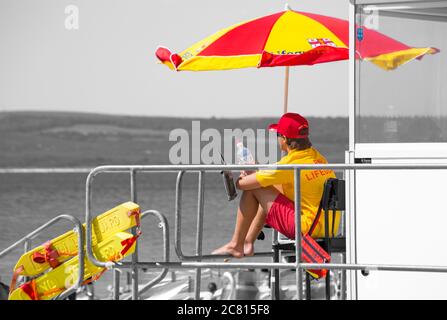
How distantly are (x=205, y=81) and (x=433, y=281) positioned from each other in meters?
75.7

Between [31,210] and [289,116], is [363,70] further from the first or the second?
[31,210]

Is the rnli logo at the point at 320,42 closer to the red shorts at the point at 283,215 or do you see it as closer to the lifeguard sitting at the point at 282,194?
the lifeguard sitting at the point at 282,194

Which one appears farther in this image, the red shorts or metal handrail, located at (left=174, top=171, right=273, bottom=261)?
the red shorts

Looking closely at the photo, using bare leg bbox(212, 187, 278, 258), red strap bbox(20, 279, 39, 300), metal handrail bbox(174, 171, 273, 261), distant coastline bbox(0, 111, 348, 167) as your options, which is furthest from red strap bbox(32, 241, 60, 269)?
distant coastline bbox(0, 111, 348, 167)

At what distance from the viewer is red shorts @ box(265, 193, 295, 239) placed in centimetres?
734

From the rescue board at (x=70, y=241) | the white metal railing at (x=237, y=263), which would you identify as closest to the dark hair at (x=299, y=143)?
the white metal railing at (x=237, y=263)

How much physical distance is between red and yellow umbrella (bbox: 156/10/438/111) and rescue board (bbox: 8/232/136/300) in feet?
7.25

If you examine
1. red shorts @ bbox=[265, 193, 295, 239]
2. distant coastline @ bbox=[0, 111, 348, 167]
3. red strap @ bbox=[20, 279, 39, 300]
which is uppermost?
distant coastline @ bbox=[0, 111, 348, 167]

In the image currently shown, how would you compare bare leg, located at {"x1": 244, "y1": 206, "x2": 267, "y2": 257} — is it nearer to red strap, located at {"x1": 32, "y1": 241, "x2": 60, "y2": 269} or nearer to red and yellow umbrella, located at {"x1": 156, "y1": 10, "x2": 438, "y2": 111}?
red strap, located at {"x1": 32, "y1": 241, "x2": 60, "y2": 269}

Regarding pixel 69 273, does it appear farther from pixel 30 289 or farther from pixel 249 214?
pixel 249 214

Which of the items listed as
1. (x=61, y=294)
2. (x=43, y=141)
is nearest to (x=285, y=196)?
(x=61, y=294)

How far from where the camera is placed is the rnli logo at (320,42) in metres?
8.73

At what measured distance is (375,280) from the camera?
21.9ft

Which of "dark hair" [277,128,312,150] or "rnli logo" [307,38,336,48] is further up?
"rnli logo" [307,38,336,48]
